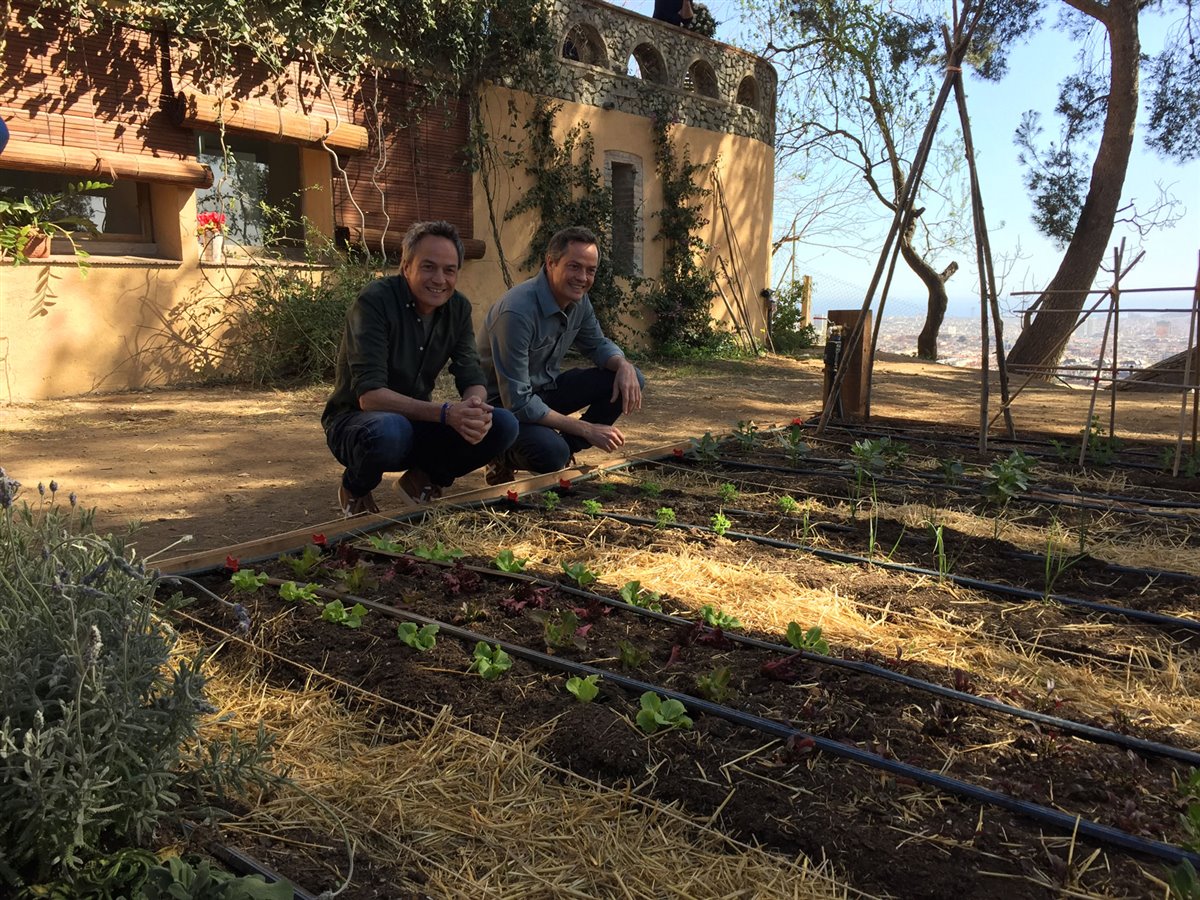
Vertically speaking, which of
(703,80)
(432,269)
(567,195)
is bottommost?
(432,269)

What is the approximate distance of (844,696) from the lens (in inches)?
71.7

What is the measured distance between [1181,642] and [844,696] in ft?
3.09

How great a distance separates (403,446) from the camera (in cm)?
317

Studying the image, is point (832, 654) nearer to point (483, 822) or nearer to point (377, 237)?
point (483, 822)

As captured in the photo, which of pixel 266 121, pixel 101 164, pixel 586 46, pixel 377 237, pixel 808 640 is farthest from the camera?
pixel 586 46

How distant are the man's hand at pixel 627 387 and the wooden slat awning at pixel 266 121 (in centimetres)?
471

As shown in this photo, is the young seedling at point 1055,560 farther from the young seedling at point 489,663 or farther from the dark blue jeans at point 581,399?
the dark blue jeans at point 581,399

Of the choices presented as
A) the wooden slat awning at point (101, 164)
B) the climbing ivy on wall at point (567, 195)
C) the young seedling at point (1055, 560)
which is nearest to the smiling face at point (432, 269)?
the young seedling at point (1055, 560)

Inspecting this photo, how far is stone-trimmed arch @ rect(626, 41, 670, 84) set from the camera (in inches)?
443

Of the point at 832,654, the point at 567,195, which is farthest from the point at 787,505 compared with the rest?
the point at 567,195

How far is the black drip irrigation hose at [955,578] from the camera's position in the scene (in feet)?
7.50

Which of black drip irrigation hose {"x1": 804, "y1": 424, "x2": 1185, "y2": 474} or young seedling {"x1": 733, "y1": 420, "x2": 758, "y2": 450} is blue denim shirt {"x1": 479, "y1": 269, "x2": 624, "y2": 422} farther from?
black drip irrigation hose {"x1": 804, "y1": 424, "x2": 1185, "y2": 474}

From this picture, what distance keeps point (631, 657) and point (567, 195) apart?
8.90 m

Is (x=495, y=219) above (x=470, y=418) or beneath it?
above
